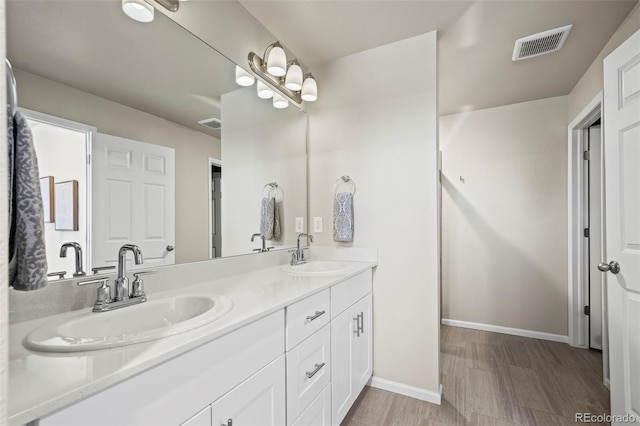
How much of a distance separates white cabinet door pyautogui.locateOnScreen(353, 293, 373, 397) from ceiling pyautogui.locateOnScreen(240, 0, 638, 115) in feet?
5.69

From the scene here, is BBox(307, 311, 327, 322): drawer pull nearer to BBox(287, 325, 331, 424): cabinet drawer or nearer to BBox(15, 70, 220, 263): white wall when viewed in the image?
BBox(287, 325, 331, 424): cabinet drawer

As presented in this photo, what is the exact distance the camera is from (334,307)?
148cm

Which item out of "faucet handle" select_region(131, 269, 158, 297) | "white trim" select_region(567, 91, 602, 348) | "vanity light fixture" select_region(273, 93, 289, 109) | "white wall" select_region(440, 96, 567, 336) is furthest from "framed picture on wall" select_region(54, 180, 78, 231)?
"white trim" select_region(567, 91, 602, 348)

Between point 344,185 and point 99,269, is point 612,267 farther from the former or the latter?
point 99,269

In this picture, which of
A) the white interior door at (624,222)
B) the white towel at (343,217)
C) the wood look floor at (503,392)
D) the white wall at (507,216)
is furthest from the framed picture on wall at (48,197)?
the white wall at (507,216)

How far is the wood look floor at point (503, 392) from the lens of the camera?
5.57ft

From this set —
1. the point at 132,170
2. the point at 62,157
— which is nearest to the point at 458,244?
the point at 132,170

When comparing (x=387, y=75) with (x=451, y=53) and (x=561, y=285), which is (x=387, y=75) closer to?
(x=451, y=53)

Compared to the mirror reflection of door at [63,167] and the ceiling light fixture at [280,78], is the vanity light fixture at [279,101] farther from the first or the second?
the mirror reflection of door at [63,167]

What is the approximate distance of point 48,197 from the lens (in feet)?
2.99

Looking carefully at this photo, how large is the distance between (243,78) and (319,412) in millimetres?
1807

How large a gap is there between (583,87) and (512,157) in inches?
29.8

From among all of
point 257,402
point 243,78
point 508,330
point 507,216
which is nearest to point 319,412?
point 257,402

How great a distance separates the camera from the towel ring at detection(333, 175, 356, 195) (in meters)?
2.13
